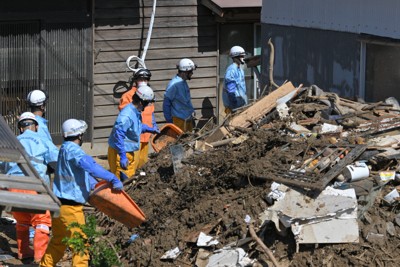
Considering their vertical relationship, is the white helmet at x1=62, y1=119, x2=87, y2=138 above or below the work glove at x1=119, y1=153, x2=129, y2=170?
above

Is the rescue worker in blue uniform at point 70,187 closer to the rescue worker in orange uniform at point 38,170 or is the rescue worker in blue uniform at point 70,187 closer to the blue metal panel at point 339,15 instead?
the rescue worker in orange uniform at point 38,170

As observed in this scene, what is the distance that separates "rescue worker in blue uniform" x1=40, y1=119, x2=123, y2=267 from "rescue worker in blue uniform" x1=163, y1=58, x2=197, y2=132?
213 inches

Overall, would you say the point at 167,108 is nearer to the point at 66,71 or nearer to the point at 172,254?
the point at 66,71

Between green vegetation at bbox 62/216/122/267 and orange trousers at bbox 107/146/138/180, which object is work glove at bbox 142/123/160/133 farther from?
green vegetation at bbox 62/216/122/267

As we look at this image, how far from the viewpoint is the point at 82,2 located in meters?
16.7

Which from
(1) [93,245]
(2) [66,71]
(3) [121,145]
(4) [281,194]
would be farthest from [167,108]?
(1) [93,245]

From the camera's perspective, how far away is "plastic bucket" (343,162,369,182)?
10034mm

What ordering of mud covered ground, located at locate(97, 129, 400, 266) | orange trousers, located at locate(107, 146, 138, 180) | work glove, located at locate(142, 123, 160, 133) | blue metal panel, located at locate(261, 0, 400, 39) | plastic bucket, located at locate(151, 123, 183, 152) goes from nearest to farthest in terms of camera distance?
1. mud covered ground, located at locate(97, 129, 400, 266)
2. blue metal panel, located at locate(261, 0, 400, 39)
3. orange trousers, located at locate(107, 146, 138, 180)
4. work glove, located at locate(142, 123, 160, 133)
5. plastic bucket, located at locate(151, 123, 183, 152)

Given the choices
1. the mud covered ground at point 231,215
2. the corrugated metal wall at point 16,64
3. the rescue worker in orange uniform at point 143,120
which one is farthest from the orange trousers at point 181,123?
the mud covered ground at point 231,215

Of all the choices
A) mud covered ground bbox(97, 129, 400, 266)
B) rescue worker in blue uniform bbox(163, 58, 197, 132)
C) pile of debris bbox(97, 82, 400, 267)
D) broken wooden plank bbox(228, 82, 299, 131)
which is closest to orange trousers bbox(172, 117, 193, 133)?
rescue worker in blue uniform bbox(163, 58, 197, 132)

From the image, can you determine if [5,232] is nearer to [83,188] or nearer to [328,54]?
[83,188]

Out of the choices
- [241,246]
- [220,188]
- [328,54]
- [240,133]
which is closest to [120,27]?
[328,54]

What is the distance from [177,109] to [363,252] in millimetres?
6608

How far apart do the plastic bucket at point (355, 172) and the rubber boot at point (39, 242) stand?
3542mm
